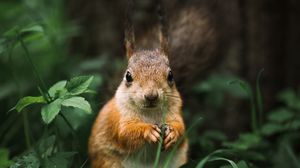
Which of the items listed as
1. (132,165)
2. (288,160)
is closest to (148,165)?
(132,165)

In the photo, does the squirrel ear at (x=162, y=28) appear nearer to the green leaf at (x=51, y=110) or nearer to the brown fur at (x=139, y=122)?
the brown fur at (x=139, y=122)

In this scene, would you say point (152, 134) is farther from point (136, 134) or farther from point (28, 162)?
point (28, 162)

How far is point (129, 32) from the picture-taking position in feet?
10.4

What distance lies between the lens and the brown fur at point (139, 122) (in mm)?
2938

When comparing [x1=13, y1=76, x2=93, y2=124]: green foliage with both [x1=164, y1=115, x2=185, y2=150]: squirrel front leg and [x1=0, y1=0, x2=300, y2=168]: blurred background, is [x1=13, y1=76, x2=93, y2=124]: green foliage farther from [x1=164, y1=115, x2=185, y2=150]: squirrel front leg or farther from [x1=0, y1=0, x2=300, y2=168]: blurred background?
[x1=164, y1=115, x2=185, y2=150]: squirrel front leg

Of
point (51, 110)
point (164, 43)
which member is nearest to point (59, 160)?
point (51, 110)

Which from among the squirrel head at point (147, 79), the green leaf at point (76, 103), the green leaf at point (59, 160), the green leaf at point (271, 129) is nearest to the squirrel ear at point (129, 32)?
the squirrel head at point (147, 79)

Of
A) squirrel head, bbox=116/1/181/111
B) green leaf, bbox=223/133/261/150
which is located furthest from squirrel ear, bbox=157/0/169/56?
green leaf, bbox=223/133/261/150

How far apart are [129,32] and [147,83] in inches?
14.6

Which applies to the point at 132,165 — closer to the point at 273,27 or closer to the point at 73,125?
the point at 73,125

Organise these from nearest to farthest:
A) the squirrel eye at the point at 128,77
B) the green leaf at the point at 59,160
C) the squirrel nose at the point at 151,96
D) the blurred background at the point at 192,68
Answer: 1. the green leaf at the point at 59,160
2. the squirrel nose at the point at 151,96
3. the squirrel eye at the point at 128,77
4. the blurred background at the point at 192,68

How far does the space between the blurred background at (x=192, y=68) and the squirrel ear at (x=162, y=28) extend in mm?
477

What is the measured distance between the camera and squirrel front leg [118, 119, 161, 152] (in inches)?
114

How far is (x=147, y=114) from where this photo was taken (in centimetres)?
304
